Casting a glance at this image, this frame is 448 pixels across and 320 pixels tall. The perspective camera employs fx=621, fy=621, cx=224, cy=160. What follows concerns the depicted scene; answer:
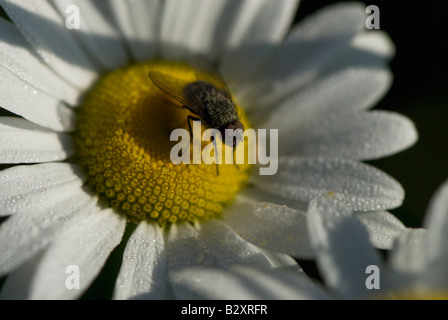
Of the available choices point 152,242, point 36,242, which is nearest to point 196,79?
point 152,242

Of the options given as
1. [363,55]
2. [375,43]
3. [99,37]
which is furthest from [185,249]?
[375,43]

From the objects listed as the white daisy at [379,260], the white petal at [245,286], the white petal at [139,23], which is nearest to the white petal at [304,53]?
the white petal at [139,23]

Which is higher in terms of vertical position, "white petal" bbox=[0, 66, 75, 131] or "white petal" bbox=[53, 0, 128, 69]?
"white petal" bbox=[53, 0, 128, 69]

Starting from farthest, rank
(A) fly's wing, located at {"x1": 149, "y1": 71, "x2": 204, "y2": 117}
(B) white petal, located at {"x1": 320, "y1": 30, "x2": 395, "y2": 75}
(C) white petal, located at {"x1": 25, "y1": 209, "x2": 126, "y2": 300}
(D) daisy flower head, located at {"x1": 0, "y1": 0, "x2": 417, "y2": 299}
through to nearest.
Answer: (B) white petal, located at {"x1": 320, "y1": 30, "x2": 395, "y2": 75}, (A) fly's wing, located at {"x1": 149, "y1": 71, "x2": 204, "y2": 117}, (D) daisy flower head, located at {"x1": 0, "y1": 0, "x2": 417, "y2": 299}, (C) white petal, located at {"x1": 25, "y1": 209, "x2": 126, "y2": 300}

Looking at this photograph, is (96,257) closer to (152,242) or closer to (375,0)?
(152,242)

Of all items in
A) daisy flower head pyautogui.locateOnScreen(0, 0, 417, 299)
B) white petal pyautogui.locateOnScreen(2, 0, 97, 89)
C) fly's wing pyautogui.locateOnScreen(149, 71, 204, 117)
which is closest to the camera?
daisy flower head pyautogui.locateOnScreen(0, 0, 417, 299)

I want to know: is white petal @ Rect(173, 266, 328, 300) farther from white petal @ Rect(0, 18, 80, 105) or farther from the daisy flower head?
white petal @ Rect(0, 18, 80, 105)

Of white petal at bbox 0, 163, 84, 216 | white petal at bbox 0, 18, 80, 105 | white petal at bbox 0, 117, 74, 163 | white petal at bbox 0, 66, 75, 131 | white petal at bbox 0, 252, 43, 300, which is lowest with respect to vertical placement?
white petal at bbox 0, 252, 43, 300

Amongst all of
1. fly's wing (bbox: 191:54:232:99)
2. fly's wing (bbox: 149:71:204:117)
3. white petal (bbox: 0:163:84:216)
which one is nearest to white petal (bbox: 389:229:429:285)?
fly's wing (bbox: 149:71:204:117)
